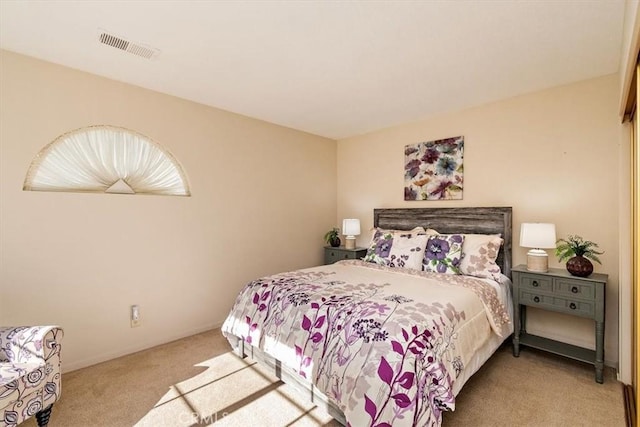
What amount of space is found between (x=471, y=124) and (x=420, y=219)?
3.99 ft

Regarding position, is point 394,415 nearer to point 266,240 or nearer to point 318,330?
point 318,330

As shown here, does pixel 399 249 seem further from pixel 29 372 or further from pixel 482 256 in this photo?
pixel 29 372

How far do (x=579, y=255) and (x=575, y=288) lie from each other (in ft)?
0.91

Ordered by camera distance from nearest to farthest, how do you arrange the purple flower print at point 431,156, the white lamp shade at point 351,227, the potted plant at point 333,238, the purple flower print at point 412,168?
the purple flower print at point 431,156, the purple flower print at point 412,168, the white lamp shade at point 351,227, the potted plant at point 333,238

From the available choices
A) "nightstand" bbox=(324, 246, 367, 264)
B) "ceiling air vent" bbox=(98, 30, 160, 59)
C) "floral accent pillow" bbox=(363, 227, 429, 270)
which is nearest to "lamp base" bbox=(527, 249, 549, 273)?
"floral accent pillow" bbox=(363, 227, 429, 270)

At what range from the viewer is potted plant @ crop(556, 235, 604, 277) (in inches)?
94.2

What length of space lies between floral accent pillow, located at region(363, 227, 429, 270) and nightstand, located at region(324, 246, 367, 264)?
0.57 metres

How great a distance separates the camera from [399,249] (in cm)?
318

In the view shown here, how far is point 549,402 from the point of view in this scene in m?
2.01

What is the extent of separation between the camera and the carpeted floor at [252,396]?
1845 mm

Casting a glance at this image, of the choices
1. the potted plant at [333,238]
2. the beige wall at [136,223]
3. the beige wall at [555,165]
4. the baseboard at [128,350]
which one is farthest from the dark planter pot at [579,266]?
the baseboard at [128,350]

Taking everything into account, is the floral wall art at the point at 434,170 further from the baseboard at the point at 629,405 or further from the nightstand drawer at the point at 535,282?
the baseboard at the point at 629,405

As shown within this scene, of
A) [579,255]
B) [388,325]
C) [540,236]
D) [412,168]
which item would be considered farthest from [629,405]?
[412,168]

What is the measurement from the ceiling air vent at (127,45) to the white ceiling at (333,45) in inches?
2.1
